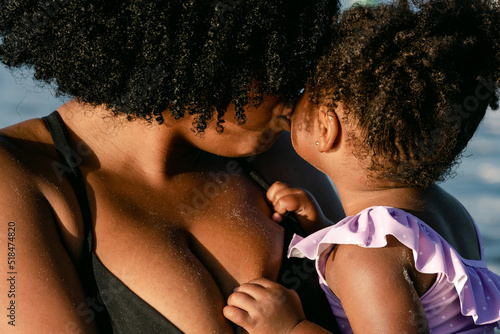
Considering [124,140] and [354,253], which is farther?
[124,140]

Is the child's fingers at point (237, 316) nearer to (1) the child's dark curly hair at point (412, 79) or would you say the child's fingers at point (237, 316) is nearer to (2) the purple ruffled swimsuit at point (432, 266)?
(2) the purple ruffled swimsuit at point (432, 266)

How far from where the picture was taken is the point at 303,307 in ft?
5.90

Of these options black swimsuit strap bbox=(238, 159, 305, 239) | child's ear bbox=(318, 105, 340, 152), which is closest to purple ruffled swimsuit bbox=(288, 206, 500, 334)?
black swimsuit strap bbox=(238, 159, 305, 239)

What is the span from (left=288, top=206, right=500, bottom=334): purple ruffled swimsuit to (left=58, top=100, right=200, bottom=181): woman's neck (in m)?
0.48

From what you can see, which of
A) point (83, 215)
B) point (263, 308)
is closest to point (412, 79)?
point (263, 308)

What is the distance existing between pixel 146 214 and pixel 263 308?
42 cm

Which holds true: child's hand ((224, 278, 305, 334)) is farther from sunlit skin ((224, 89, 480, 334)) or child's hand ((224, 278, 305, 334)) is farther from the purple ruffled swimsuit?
the purple ruffled swimsuit

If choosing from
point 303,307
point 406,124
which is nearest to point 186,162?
point 303,307

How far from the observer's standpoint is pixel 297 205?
1963 mm

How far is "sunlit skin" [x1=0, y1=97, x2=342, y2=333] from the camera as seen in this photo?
56.9 inches

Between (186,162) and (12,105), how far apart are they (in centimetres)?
437

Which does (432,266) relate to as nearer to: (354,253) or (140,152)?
(354,253)

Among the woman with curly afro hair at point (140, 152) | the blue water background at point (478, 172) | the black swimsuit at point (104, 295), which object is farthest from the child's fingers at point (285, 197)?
the blue water background at point (478, 172)

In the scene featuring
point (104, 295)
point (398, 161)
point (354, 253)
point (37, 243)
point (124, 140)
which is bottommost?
point (104, 295)
